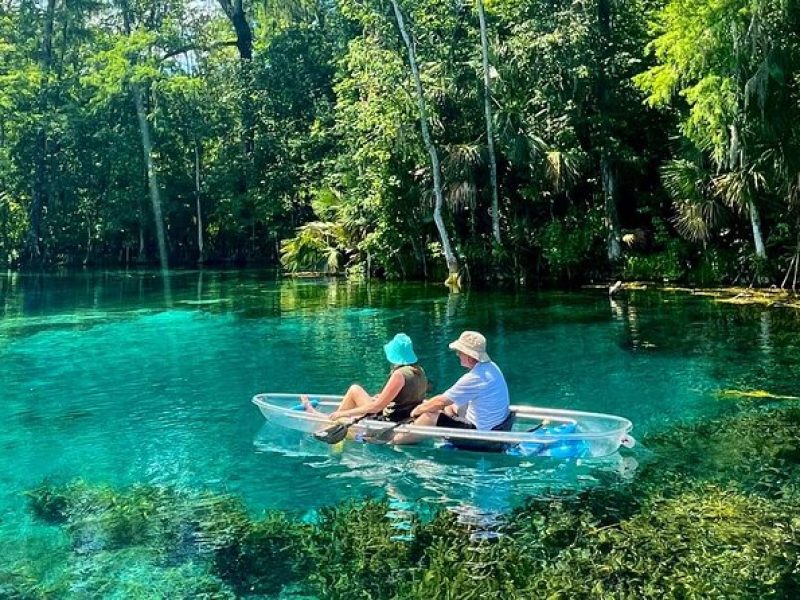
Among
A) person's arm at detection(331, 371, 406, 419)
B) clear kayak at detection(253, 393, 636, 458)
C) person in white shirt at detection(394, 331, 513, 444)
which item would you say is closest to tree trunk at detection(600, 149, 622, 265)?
clear kayak at detection(253, 393, 636, 458)

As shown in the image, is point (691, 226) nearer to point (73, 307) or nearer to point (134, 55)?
point (73, 307)

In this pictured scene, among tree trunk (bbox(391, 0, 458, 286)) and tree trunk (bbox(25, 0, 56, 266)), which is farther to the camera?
tree trunk (bbox(25, 0, 56, 266))

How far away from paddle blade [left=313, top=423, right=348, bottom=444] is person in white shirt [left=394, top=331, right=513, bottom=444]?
785mm

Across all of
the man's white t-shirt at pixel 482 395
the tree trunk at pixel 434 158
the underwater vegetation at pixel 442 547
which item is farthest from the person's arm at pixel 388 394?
the tree trunk at pixel 434 158

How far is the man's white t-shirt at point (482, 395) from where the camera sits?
933 cm

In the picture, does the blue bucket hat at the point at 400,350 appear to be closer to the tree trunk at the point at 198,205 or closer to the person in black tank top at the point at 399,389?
the person in black tank top at the point at 399,389

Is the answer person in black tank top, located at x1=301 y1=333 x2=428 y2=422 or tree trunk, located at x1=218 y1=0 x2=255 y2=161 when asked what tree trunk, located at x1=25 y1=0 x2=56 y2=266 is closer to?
tree trunk, located at x1=218 y1=0 x2=255 y2=161

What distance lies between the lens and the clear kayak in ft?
29.7

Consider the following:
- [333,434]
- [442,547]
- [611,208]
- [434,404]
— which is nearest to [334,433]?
[333,434]

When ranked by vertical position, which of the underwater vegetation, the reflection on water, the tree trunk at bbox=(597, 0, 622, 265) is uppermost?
the tree trunk at bbox=(597, 0, 622, 265)

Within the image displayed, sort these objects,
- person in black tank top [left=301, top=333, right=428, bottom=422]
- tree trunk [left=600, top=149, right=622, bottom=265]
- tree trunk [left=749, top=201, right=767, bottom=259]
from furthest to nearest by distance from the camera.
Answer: tree trunk [left=600, top=149, right=622, bottom=265]
tree trunk [left=749, top=201, right=767, bottom=259]
person in black tank top [left=301, top=333, right=428, bottom=422]

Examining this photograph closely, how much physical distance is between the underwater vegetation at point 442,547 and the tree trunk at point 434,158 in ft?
70.2

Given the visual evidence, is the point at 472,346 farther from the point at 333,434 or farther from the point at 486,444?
the point at 333,434

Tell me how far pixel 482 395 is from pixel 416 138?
22108mm
